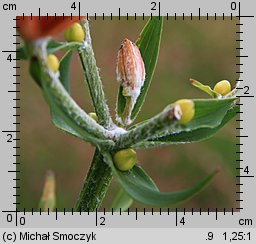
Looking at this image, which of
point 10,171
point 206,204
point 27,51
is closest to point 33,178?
point 206,204

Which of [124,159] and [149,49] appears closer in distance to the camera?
[124,159]

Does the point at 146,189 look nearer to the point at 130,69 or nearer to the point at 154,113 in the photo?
the point at 130,69

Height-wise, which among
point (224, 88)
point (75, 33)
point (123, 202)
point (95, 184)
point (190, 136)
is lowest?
point (123, 202)

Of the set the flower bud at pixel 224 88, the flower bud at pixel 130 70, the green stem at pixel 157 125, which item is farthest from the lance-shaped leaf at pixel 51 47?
the flower bud at pixel 224 88

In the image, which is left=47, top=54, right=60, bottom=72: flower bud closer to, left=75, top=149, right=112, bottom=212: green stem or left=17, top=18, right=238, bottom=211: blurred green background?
left=75, top=149, right=112, bottom=212: green stem

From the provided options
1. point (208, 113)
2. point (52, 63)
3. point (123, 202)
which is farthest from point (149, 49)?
point (123, 202)

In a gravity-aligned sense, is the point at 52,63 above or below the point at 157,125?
above
